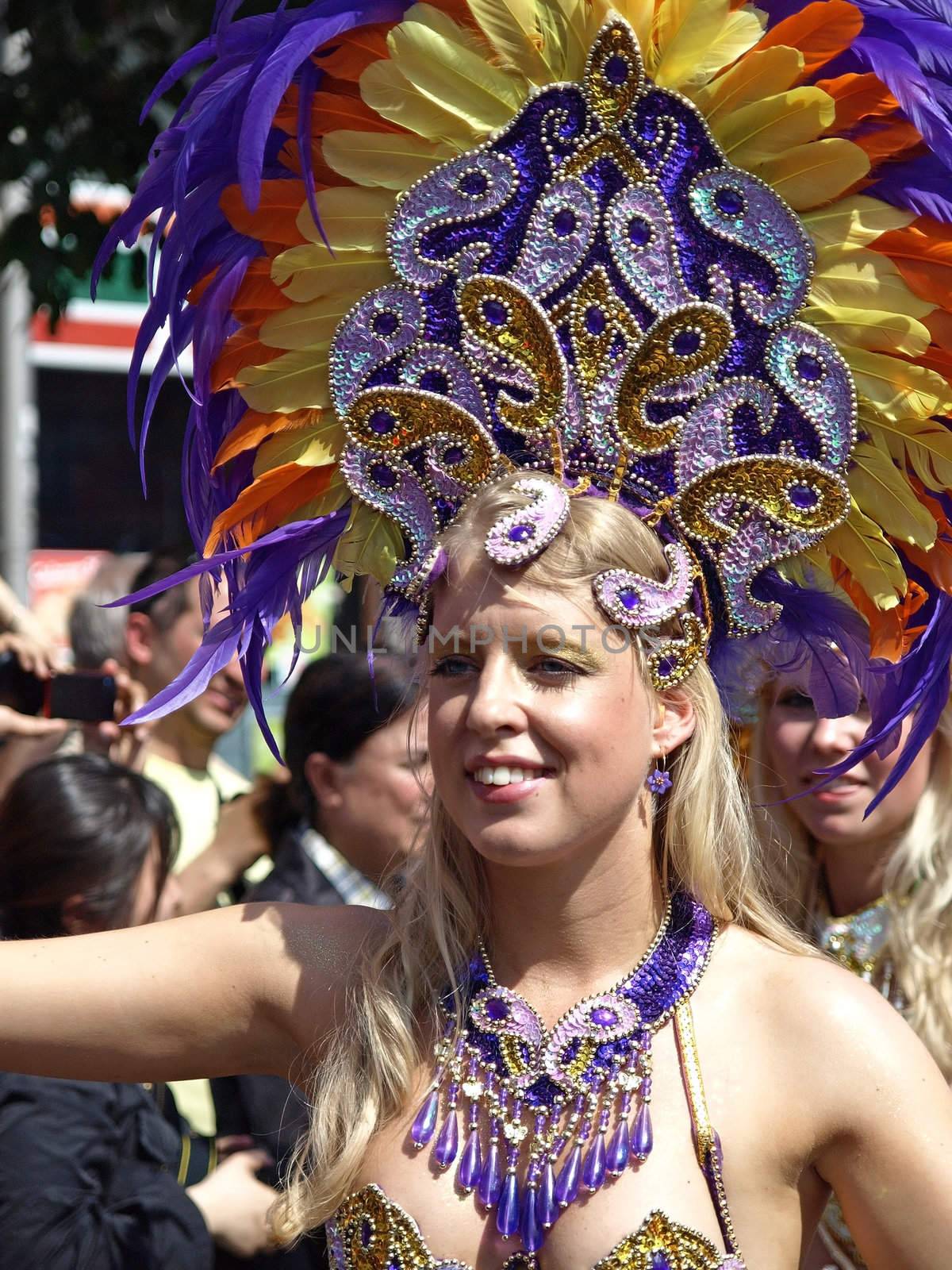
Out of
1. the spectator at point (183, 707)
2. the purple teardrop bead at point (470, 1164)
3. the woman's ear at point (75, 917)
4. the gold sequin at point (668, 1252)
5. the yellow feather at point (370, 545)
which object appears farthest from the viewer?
the spectator at point (183, 707)

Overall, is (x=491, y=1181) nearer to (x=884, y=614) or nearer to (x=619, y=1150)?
(x=619, y=1150)

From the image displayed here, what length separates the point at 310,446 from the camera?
7.09ft

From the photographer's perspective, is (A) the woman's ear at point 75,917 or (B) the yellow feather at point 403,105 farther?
(A) the woman's ear at point 75,917

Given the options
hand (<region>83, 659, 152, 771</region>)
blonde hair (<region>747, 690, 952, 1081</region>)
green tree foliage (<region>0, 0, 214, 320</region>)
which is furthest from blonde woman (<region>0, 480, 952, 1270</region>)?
green tree foliage (<region>0, 0, 214, 320</region>)

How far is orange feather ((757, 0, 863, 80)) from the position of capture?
1944mm

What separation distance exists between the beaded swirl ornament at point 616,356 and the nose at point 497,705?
0.54 ft

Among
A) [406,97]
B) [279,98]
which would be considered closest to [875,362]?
[406,97]

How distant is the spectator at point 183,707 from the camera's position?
4.31 meters

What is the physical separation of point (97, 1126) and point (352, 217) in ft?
5.38

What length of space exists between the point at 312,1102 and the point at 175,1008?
0.77ft

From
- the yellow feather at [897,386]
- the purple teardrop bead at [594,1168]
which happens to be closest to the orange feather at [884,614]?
the yellow feather at [897,386]

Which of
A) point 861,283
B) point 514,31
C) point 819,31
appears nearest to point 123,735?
point 514,31

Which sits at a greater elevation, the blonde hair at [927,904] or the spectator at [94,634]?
the blonde hair at [927,904]

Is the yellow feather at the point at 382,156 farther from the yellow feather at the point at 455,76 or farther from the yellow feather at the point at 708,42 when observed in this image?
the yellow feather at the point at 708,42
